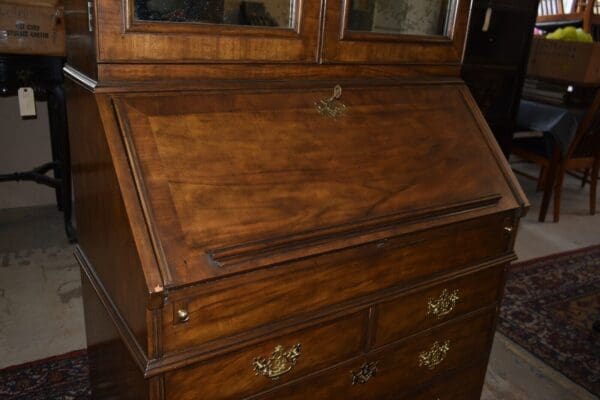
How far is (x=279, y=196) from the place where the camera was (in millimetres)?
1111

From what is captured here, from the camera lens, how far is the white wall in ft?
10.4

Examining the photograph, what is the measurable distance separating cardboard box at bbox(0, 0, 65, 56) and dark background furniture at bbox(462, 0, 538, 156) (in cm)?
220

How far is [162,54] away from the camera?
3.50 ft

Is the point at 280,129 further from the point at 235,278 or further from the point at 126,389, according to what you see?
the point at 126,389

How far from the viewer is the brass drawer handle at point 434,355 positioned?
1520 millimetres

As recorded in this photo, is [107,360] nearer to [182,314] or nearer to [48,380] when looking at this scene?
[182,314]

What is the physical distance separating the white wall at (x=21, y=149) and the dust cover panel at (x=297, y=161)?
8.46 ft

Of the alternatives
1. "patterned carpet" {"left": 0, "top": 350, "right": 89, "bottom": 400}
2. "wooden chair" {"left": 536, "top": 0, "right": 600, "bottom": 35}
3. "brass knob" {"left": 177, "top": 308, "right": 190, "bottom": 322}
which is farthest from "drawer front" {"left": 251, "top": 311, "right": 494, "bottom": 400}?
"wooden chair" {"left": 536, "top": 0, "right": 600, "bottom": 35}

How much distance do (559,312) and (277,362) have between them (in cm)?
203

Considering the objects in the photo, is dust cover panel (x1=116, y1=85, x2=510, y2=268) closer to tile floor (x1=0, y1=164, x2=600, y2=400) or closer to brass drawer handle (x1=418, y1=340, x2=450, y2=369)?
brass drawer handle (x1=418, y1=340, x2=450, y2=369)

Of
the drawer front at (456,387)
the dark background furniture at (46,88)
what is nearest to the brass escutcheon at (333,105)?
the drawer front at (456,387)

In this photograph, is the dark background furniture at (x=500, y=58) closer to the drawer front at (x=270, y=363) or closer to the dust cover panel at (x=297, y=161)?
the dust cover panel at (x=297, y=161)

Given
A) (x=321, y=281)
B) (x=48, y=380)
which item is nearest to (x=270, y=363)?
(x=321, y=281)

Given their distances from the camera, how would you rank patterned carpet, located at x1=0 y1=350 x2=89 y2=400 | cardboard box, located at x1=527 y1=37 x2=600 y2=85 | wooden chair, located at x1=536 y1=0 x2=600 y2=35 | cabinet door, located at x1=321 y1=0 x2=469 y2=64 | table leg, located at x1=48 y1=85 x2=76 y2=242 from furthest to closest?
wooden chair, located at x1=536 y1=0 x2=600 y2=35
cardboard box, located at x1=527 y1=37 x2=600 y2=85
table leg, located at x1=48 y1=85 x2=76 y2=242
patterned carpet, located at x1=0 y1=350 x2=89 y2=400
cabinet door, located at x1=321 y1=0 x2=469 y2=64
